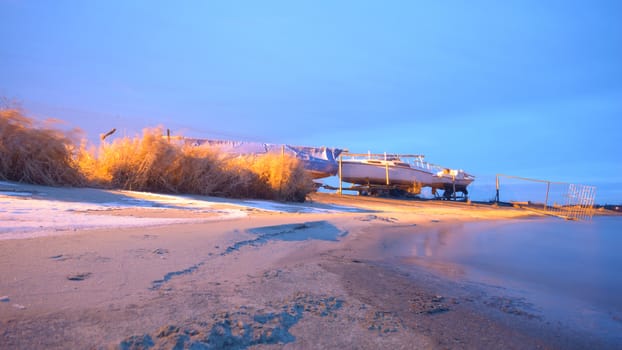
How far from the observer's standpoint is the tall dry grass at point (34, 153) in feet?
17.9

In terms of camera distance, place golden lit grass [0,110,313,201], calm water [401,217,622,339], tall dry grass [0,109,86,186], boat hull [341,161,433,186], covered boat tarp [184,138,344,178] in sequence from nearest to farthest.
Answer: calm water [401,217,622,339] → tall dry grass [0,109,86,186] → golden lit grass [0,110,313,201] → covered boat tarp [184,138,344,178] → boat hull [341,161,433,186]

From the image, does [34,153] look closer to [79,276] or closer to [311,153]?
[79,276]

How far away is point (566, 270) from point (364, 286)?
2.27 meters

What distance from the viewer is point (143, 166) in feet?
24.2

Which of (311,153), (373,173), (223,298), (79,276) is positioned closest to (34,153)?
(79,276)

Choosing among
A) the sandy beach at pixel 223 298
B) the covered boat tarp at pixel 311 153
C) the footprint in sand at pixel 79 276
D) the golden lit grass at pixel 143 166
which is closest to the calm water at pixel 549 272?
the sandy beach at pixel 223 298

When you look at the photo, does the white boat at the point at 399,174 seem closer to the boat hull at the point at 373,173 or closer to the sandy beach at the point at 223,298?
the boat hull at the point at 373,173

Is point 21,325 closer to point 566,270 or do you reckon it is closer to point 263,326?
point 263,326

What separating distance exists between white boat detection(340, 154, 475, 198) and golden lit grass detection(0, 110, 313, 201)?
8636 mm

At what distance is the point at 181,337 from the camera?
1195mm

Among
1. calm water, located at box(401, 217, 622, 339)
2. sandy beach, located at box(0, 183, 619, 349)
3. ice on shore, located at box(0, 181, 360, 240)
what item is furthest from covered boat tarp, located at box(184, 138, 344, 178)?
sandy beach, located at box(0, 183, 619, 349)

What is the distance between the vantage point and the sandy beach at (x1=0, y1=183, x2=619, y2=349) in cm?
124

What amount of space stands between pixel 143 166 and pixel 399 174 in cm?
1401

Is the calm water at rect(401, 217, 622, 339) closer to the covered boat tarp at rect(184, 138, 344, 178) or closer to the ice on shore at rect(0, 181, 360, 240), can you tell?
the ice on shore at rect(0, 181, 360, 240)
